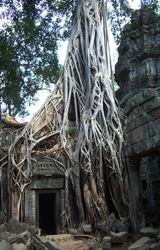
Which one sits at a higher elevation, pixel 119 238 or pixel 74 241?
pixel 119 238

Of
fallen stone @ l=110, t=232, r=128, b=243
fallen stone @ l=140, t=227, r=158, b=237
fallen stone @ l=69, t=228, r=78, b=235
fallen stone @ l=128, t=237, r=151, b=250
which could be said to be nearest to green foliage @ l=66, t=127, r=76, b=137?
fallen stone @ l=69, t=228, r=78, b=235

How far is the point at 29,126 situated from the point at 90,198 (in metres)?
2.68

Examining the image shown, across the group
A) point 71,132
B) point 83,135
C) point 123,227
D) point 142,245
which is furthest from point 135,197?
Answer: point 71,132

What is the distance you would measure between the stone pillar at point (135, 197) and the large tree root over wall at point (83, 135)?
2634mm

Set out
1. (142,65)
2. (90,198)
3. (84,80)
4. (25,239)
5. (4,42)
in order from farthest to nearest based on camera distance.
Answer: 1. (4,42)
2. (142,65)
3. (84,80)
4. (90,198)
5. (25,239)

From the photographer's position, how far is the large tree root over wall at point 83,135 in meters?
9.09

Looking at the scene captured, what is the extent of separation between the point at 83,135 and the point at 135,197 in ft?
11.7

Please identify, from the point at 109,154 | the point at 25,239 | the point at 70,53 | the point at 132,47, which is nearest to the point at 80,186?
the point at 109,154

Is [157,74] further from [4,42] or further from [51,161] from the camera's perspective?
[4,42]

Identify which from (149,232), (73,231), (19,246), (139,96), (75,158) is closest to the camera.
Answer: (149,232)

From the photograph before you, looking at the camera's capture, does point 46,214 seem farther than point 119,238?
Yes

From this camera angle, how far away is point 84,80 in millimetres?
11234

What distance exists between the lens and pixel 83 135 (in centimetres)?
961

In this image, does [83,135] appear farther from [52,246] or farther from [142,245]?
[142,245]
